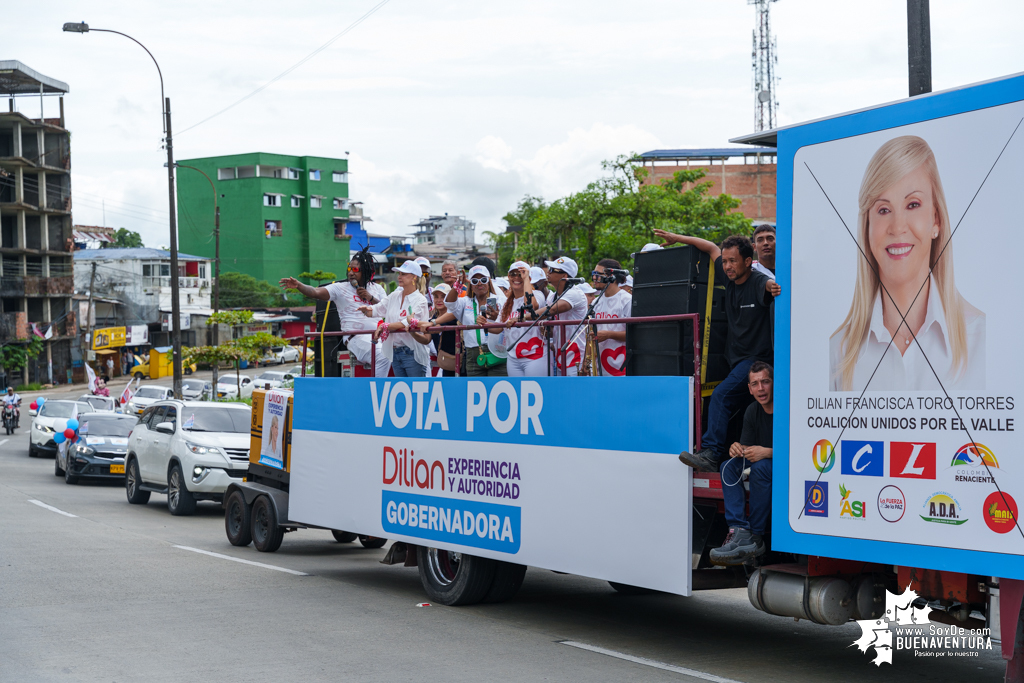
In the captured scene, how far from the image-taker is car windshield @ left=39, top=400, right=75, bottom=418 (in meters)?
29.7

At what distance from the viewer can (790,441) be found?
6.25 m

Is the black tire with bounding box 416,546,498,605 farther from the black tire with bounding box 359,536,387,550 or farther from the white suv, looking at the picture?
the white suv

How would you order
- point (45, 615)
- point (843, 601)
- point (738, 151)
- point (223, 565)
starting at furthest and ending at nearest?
point (738, 151) → point (223, 565) → point (45, 615) → point (843, 601)

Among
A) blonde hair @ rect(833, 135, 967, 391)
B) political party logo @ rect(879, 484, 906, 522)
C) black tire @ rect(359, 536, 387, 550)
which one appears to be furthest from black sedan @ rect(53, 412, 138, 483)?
political party logo @ rect(879, 484, 906, 522)

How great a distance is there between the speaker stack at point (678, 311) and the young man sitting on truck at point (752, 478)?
0.57 metres

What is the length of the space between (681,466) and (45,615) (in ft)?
18.3

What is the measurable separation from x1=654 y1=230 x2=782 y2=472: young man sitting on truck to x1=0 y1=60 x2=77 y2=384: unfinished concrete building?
209 ft

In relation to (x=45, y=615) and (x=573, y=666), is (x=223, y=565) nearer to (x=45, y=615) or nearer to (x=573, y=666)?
(x=45, y=615)

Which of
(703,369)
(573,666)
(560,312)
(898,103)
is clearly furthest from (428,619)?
(898,103)

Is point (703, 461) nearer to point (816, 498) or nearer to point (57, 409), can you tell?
point (816, 498)

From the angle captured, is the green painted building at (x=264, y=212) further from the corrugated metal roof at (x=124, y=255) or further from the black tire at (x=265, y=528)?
the black tire at (x=265, y=528)

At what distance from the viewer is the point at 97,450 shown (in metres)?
22.4

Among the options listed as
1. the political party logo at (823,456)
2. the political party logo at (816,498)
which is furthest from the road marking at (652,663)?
the political party logo at (823,456)
